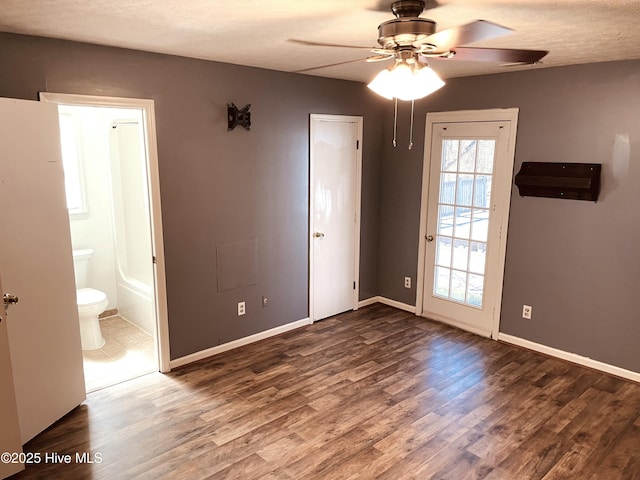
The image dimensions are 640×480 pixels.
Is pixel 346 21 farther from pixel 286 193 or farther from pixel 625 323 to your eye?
pixel 625 323

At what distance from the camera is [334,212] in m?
4.71

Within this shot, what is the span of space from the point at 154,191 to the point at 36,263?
948 millimetres

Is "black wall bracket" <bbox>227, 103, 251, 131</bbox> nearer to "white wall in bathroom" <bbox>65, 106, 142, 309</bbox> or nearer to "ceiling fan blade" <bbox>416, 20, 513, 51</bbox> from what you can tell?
"white wall in bathroom" <bbox>65, 106, 142, 309</bbox>

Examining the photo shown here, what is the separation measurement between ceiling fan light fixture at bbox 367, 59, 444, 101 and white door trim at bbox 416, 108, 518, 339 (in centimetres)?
A: 226

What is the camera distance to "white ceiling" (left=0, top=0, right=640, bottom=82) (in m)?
2.09

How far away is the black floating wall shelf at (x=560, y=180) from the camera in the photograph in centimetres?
357

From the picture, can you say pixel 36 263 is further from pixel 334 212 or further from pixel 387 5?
pixel 334 212

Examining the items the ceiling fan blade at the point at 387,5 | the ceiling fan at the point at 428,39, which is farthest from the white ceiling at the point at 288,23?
the ceiling fan at the point at 428,39

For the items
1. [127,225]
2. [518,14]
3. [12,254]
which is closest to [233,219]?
[127,225]

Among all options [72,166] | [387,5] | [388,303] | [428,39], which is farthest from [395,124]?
[72,166]

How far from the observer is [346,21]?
2.35 meters

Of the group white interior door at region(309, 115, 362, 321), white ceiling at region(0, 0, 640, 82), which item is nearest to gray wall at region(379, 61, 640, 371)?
white ceiling at region(0, 0, 640, 82)

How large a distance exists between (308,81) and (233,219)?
1443 millimetres

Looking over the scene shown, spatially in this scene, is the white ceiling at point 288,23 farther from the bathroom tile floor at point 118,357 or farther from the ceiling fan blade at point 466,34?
the bathroom tile floor at point 118,357
